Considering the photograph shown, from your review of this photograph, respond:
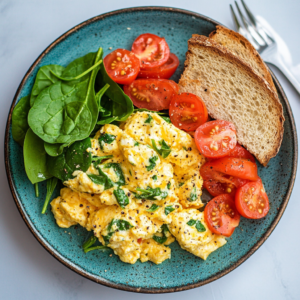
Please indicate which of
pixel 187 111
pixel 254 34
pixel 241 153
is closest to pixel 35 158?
pixel 187 111

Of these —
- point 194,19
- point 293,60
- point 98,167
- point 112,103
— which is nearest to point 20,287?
point 98,167

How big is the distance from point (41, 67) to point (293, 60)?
2.33m

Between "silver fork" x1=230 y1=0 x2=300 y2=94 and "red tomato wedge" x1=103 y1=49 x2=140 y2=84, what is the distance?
3.71ft

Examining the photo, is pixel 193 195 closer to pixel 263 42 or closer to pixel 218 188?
pixel 218 188

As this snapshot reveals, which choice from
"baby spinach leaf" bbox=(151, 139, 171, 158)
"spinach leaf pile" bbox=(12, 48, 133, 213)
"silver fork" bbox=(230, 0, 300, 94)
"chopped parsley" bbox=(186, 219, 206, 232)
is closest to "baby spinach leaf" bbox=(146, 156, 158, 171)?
"baby spinach leaf" bbox=(151, 139, 171, 158)

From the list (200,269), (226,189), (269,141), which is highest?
(269,141)

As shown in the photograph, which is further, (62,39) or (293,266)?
(293,266)

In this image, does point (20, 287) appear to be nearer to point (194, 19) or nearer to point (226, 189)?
point (226, 189)

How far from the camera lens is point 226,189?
91.0 inches

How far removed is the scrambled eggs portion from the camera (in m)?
1.96

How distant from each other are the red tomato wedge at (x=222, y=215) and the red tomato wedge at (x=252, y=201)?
0.07 metres

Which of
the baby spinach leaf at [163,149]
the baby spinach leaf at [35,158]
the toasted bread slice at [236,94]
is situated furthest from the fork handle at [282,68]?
the baby spinach leaf at [35,158]

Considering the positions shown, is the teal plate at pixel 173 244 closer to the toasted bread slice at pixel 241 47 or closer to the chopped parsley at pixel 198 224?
the toasted bread slice at pixel 241 47

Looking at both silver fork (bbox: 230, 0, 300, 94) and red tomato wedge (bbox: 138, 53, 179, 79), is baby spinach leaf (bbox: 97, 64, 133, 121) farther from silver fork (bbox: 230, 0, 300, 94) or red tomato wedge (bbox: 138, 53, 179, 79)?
silver fork (bbox: 230, 0, 300, 94)
